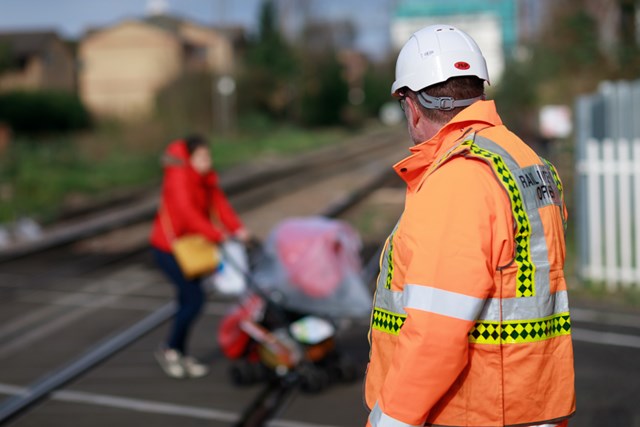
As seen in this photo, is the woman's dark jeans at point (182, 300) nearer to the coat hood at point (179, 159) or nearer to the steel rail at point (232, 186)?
the coat hood at point (179, 159)

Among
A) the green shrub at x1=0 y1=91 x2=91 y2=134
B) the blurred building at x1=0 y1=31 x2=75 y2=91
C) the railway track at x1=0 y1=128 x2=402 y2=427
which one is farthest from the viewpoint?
the blurred building at x1=0 y1=31 x2=75 y2=91

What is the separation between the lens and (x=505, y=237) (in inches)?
99.1

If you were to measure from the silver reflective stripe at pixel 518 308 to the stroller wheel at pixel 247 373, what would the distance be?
4177mm

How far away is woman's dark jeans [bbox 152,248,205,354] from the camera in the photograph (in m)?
6.97

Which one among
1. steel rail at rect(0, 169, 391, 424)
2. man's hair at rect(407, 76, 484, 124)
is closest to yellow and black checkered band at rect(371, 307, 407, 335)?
man's hair at rect(407, 76, 484, 124)

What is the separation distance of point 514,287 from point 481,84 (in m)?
0.65

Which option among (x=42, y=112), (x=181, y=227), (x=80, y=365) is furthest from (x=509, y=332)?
(x=42, y=112)

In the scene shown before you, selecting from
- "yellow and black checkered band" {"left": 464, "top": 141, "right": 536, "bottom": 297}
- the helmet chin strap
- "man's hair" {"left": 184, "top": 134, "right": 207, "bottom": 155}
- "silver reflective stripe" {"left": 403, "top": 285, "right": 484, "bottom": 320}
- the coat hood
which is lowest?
the coat hood

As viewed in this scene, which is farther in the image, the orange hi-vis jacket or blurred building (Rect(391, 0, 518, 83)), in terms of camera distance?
blurred building (Rect(391, 0, 518, 83))

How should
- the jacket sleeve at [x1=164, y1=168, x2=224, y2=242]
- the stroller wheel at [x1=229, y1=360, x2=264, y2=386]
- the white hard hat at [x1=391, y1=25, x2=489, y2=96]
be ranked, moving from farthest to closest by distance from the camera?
the jacket sleeve at [x1=164, y1=168, x2=224, y2=242] → the stroller wheel at [x1=229, y1=360, x2=264, y2=386] → the white hard hat at [x1=391, y1=25, x2=489, y2=96]

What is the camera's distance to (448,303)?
8.07 ft

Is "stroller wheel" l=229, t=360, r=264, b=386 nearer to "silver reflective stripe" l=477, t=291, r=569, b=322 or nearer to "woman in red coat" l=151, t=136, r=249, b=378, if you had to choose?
"woman in red coat" l=151, t=136, r=249, b=378

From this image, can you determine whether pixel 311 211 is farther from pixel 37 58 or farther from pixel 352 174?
pixel 37 58

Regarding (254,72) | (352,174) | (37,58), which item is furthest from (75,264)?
(37,58)
